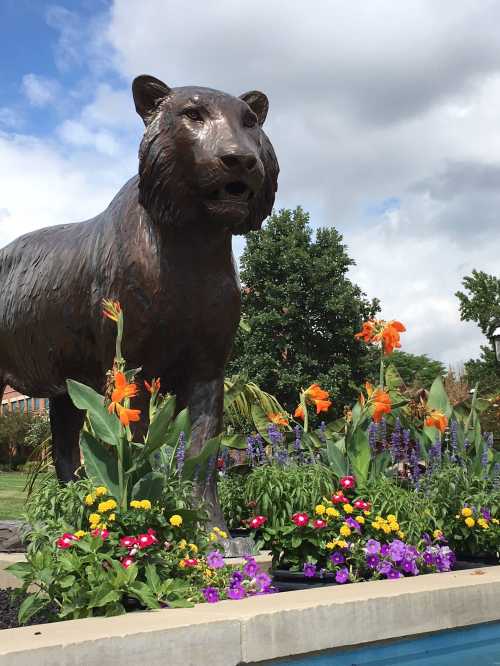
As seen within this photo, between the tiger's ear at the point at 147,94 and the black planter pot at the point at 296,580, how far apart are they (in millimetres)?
2739

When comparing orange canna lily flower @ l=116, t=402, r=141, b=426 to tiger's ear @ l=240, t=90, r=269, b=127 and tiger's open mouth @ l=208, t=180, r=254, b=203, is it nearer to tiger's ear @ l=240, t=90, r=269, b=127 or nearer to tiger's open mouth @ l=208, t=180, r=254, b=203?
tiger's open mouth @ l=208, t=180, r=254, b=203

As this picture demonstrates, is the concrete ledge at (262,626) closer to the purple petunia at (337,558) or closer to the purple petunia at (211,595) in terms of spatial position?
the purple petunia at (211,595)

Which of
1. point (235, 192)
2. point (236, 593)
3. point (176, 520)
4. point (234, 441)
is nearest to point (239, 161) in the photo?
point (235, 192)

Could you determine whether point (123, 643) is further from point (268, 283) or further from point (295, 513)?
point (268, 283)

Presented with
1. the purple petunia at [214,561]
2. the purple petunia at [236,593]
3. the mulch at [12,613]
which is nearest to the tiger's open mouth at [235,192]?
the purple petunia at [214,561]

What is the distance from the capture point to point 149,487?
3.98 metres

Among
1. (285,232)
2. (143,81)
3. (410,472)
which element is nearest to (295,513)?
(410,472)

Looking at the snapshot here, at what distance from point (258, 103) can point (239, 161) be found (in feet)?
3.11

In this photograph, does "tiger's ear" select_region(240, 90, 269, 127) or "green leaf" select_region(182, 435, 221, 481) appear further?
"tiger's ear" select_region(240, 90, 269, 127)

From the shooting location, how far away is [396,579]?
446 cm

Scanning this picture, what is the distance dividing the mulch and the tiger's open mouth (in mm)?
2241

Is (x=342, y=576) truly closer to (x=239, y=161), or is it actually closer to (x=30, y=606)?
(x=30, y=606)

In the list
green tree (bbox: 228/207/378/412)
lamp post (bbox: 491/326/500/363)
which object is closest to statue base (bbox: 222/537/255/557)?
lamp post (bbox: 491/326/500/363)

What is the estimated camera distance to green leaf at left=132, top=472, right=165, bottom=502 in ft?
13.0
